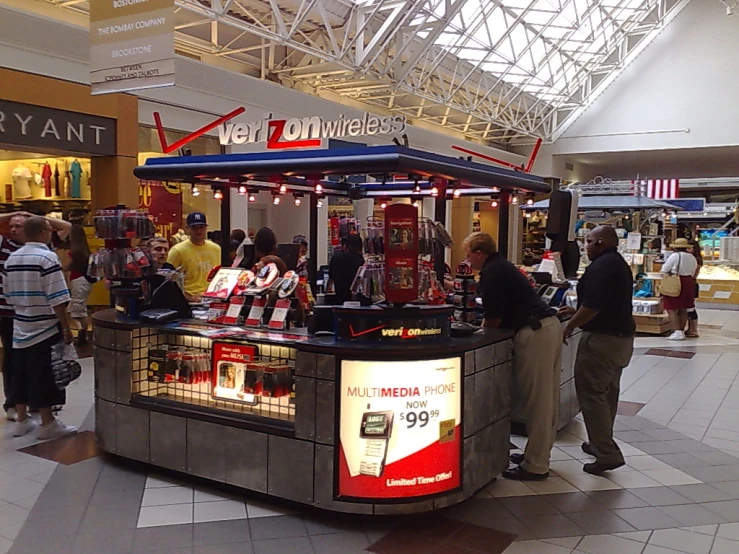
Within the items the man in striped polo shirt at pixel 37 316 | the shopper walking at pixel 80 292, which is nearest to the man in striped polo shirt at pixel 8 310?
the man in striped polo shirt at pixel 37 316

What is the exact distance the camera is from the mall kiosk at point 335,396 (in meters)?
3.47

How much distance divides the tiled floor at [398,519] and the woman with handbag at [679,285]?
5850 mm

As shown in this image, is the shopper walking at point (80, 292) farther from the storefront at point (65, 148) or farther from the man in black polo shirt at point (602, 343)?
the man in black polo shirt at point (602, 343)

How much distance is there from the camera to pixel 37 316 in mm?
4746

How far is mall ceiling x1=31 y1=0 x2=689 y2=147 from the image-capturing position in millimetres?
10867

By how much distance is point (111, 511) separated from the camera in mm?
3648

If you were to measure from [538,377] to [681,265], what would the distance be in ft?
23.9

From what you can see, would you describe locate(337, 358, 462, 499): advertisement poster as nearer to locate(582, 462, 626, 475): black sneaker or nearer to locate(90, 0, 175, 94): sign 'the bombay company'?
locate(582, 462, 626, 475): black sneaker

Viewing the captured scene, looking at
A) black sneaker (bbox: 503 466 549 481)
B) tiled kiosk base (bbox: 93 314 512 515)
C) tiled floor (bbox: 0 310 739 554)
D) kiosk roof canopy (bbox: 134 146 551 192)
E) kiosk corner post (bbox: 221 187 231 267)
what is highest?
kiosk roof canopy (bbox: 134 146 551 192)

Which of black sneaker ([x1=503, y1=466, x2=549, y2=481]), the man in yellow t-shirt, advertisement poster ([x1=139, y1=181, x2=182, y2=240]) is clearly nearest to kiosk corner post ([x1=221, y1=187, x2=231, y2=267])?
the man in yellow t-shirt

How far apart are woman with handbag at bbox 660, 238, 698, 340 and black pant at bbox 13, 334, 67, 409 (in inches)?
351

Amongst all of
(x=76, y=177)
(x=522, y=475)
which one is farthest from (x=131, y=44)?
(x=76, y=177)

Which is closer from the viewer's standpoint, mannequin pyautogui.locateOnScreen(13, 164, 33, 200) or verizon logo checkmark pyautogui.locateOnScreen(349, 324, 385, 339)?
verizon logo checkmark pyautogui.locateOnScreen(349, 324, 385, 339)

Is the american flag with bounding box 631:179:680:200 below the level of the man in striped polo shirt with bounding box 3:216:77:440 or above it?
above
